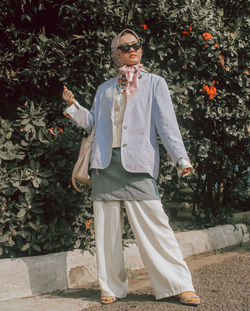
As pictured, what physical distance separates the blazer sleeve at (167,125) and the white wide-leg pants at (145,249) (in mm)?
416

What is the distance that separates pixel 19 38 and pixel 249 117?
8.35ft

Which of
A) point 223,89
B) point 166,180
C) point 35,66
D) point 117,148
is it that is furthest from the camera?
point 223,89

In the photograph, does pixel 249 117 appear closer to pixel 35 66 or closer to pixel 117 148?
pixel 117 148

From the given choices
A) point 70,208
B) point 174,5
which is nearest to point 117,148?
point 70,208

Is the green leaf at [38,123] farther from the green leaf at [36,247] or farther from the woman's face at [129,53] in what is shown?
the green leaf at [36,247]

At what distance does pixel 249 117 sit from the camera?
4.70 m

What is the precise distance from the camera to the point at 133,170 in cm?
309

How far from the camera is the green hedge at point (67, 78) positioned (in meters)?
3.64

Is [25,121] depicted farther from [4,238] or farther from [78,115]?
[4,238]

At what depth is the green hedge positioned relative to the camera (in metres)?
3.64

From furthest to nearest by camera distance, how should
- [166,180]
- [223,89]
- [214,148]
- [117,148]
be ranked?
1. [214,148]
2. [223,89]
3. [166,180]
4. [117,148]

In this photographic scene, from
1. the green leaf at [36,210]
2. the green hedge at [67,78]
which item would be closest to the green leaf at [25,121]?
the green hedge at [67,78]

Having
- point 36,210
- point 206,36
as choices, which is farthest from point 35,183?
point 206,36

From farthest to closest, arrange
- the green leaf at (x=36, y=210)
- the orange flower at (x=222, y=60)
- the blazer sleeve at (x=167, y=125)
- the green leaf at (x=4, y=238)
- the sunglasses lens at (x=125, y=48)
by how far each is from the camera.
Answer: the orange flower at (x=222, y=60), the green leaf at (x=36, y=210), the green leaf at (x=4, y=238), the sunglasses lens at (x=125, y=48), the blazer sleeve at (x=167, y=125)
